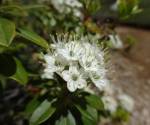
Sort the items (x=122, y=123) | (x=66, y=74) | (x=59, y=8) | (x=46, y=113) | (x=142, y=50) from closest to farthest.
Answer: (x=66, y=74)
(x=46, y=113)
(x=59, y=8)
(x=122, y=123)
(x=142, y=50)

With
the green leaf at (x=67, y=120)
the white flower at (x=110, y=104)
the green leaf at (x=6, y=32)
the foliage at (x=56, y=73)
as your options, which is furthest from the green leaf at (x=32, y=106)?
the white flower at (x=110, y=104)

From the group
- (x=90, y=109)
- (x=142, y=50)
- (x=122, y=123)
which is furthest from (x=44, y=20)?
(x=142, y=50)

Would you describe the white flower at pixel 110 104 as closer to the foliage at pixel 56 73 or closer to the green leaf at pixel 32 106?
the foliage at pixel 56 73

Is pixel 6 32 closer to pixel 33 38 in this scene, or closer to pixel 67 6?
pixel 33 38

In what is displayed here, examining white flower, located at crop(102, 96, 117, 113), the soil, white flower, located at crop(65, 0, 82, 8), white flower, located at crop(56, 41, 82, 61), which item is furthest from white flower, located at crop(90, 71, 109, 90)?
the soil

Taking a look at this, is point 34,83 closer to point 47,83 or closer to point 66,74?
point 47,83

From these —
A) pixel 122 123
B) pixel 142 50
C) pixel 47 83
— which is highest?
pixel 142 50

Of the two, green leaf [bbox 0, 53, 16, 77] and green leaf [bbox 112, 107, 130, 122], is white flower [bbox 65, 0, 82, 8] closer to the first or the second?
green leaf [bbox 0, 53, 16, 77]
